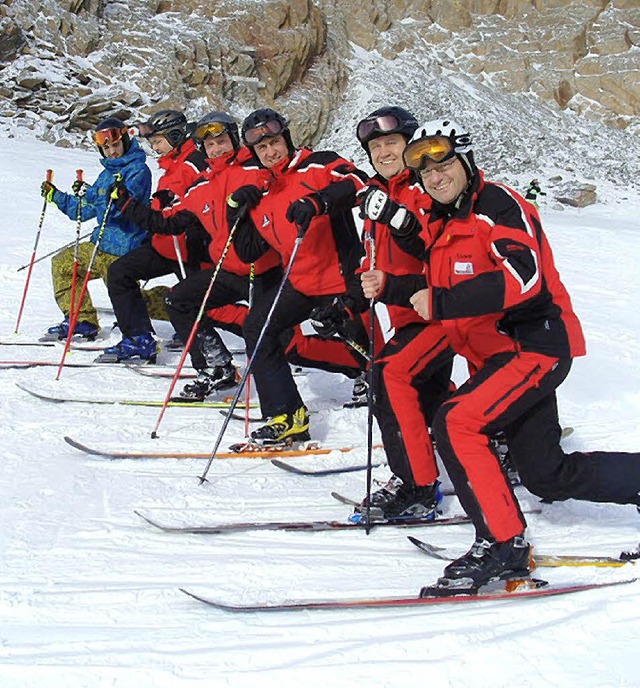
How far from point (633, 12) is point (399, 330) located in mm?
43234

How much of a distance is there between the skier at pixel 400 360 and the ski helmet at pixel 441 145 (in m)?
0.39

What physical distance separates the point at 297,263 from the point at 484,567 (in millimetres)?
2524

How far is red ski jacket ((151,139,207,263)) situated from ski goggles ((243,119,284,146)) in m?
1.76

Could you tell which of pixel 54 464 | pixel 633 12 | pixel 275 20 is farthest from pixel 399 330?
pixel 633 12

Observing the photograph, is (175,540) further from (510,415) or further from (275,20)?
(275,20)

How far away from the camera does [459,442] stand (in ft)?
10.0

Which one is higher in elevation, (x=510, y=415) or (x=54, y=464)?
(x=510, y=415)

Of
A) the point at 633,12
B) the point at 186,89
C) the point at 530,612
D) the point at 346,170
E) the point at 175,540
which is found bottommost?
the point at 186,89

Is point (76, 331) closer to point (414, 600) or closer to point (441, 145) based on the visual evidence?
point (441, 145)

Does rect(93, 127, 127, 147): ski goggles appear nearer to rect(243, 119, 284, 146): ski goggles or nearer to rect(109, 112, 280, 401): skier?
rect(109, 112, 280, 401): skier

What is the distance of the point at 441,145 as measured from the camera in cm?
307

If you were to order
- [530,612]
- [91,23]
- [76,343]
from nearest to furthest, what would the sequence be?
[530,612] → [76,343] → [91,23]

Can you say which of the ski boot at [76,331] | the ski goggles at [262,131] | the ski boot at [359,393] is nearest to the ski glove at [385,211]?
the ski goggles at [262,131]

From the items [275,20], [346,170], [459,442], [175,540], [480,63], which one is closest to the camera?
[459,442]
